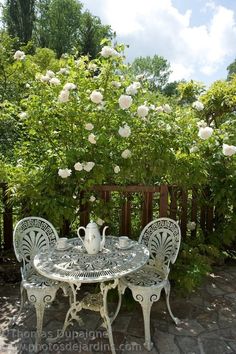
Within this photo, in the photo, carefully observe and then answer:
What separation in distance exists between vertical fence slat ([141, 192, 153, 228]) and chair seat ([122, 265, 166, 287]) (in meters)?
0.56

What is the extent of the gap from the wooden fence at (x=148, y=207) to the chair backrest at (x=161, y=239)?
23 centimetres

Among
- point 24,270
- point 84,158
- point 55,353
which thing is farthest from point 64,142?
point 55,353

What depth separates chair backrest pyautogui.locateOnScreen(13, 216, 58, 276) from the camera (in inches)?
103

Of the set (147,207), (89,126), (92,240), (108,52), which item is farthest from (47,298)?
(108,52)

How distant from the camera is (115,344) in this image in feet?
7.11

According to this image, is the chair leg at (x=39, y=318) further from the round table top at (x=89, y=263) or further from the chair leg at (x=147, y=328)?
the chair leg at (x=147, y=328)

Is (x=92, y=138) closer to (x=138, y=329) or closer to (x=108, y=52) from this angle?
Result: (x=108, y=52)

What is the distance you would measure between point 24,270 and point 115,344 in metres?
0.88

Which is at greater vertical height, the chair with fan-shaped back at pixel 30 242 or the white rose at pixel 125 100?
the white rose at pixel 125 100

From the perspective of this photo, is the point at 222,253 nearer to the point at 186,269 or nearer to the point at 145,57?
the point at 186,269

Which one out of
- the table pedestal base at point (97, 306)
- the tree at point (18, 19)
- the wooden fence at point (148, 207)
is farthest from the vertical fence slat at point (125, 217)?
the tree at point (18, 19)

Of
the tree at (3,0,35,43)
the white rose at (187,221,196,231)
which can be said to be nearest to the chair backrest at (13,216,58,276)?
the white rose at (187,221,196,231)

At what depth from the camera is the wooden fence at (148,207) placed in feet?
9.59

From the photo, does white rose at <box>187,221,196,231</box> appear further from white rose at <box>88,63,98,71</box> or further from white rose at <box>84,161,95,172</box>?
white rose at <box>88,63,98,71</box>
